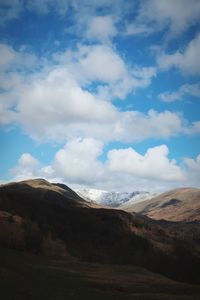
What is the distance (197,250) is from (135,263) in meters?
17.5

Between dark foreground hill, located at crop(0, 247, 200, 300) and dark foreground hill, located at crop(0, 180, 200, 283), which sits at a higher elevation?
dark foreground hill, located at crop(0, 180, 200, 283)

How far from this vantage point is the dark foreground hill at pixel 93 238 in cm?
6573

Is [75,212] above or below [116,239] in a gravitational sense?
above

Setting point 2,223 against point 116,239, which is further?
point 116,239

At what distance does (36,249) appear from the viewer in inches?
2532

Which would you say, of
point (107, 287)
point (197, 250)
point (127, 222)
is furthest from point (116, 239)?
point (107, 287)

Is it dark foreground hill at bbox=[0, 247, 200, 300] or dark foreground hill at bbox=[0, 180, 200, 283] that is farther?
dark foreground hill at bbox=[0, 180, 200, 283]

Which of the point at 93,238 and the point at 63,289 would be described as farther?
the point at 93,238

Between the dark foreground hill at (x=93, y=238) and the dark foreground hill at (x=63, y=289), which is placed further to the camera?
the dark foreground hill at (x=93, y=238)

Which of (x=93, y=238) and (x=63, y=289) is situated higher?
(x=93, y=238)

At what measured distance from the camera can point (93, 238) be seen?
244ft

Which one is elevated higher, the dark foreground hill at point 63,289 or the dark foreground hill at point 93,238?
the dark foreground hill at point 93,238

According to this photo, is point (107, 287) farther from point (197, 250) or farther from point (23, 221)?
point (197, 250)

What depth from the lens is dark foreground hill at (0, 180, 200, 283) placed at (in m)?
65.7
